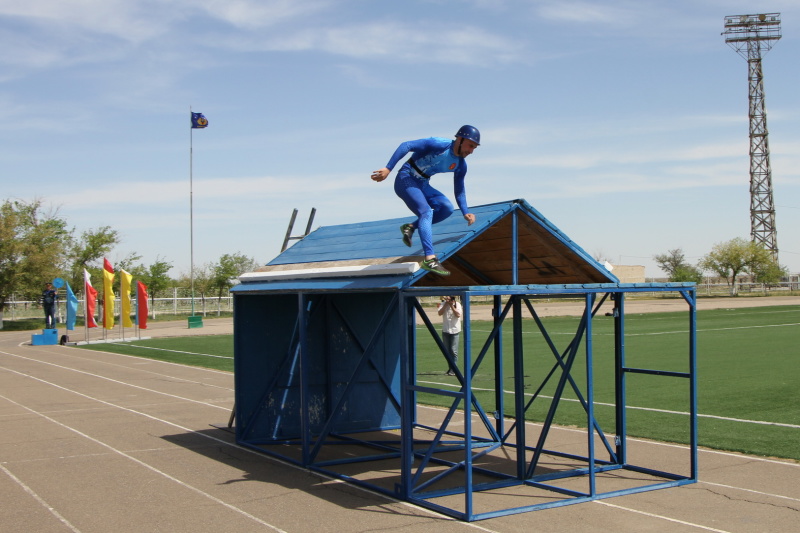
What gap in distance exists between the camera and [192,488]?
949 cm

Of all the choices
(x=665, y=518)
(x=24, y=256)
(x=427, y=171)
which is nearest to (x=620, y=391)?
(x=665, y=518)

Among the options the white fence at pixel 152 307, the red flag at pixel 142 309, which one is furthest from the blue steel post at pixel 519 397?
the white fence at pixel 152 307

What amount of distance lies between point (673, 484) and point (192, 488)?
5.28 metres

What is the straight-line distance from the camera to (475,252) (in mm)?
10891

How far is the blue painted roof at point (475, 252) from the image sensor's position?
9.42 m

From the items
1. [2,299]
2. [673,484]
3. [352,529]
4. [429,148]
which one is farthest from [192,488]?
[2,299]

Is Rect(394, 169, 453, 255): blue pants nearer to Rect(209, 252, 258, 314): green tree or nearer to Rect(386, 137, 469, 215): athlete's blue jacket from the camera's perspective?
Rect(386, 137, 469, 215): athlete's blue jacket

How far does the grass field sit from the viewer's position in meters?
12.3

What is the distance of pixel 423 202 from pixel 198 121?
48060mm

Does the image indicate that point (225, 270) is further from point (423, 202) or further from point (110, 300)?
point (423, 202)

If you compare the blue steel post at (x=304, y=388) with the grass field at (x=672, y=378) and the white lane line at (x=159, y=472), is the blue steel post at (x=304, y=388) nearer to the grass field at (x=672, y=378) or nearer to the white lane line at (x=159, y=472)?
the white lane line at (x=159, y=472)

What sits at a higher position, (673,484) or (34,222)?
(34,222)

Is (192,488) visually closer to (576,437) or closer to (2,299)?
(576,437)

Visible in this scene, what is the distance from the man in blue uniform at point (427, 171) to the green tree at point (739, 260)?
9389 cm
